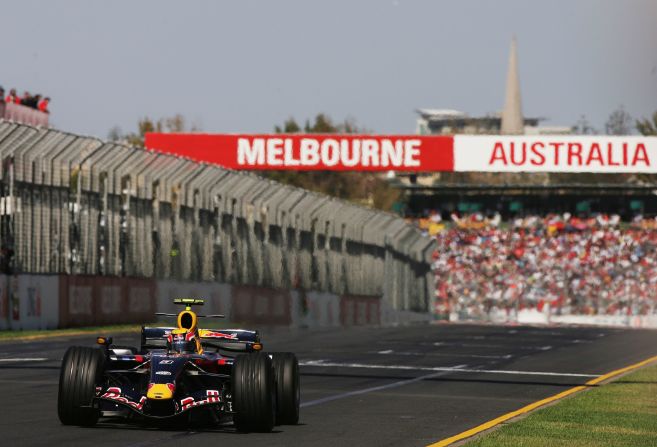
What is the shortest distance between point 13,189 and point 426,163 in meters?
32.8

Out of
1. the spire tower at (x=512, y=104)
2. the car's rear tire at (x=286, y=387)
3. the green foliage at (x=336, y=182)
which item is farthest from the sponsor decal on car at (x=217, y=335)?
the spire tower at (x=512, y=104)

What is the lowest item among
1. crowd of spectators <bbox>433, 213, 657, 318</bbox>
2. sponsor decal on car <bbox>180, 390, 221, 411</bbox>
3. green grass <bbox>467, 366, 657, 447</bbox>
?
green grass <bbox>467, 366, 657, 447</bbox>

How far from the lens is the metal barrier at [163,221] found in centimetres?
3359

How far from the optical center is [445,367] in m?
26.3

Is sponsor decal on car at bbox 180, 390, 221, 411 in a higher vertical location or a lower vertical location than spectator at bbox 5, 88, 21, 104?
lower

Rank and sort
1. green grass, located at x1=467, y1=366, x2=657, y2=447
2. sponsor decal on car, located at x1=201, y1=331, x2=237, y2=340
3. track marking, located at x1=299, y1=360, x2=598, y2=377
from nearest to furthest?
green grass, located at x1=467, y1=366, x2=657, y2=447, sponsor decal on car, located at x1=201, y1=331, x2=237, y2=340, track marking, located at x1=299, y1=360, x2=598, y2=377

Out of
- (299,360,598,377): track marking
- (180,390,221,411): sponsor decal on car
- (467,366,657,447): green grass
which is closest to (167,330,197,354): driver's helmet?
(180,390,221,411): sponsor decal on car

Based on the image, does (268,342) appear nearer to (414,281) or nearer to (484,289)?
(414,281)

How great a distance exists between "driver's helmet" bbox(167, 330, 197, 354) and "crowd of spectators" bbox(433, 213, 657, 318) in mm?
51364

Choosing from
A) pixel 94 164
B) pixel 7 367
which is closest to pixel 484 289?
pixel 94 164

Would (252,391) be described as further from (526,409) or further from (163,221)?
(163,221)

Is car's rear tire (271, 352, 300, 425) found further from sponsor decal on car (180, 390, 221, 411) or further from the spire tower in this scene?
the spire tower

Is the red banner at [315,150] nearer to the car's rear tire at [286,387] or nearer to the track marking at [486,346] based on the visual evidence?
the track marking at [486,346]

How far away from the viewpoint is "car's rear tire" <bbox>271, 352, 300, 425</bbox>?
549 inches
